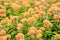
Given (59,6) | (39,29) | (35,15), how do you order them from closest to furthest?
(39,29) → (35,15) → (59,6)

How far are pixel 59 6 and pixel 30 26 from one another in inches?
30.3

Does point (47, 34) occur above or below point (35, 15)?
below

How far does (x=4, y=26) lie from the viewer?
336 cm

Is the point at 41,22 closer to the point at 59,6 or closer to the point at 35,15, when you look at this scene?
the point at 35,15

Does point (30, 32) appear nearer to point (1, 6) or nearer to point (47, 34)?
point (47, 34)

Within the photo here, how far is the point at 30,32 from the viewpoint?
9.90 feet

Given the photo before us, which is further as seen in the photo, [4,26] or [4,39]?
[4,26]

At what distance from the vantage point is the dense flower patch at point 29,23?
3078 millimetres

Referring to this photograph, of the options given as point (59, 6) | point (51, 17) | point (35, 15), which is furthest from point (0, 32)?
point (59, 6)

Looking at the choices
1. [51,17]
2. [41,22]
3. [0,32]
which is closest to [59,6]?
[51,17]

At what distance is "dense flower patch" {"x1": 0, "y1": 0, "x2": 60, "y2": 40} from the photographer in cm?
308

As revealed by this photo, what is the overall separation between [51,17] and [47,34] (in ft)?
1.54

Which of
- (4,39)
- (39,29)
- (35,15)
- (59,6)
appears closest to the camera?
(4,39)

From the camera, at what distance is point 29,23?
3330mm
